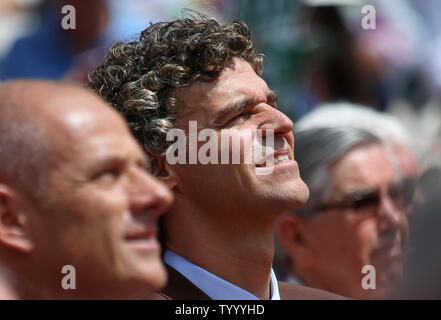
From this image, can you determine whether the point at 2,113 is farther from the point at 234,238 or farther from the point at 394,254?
the point at 394,254

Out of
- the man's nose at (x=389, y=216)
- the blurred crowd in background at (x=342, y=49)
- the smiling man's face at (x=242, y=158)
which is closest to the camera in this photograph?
the smiling man's face at (x=242, y=158)

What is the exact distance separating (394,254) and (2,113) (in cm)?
221

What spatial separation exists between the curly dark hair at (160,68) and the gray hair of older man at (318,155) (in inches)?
39.5

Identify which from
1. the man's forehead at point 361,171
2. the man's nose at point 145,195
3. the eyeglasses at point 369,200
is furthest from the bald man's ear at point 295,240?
the man's nose at point 145,195

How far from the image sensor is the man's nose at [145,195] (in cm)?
206

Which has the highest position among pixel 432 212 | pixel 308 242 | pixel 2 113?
pixel 2 113

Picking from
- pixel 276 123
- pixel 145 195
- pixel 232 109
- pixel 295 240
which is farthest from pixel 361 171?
pixel 145 195

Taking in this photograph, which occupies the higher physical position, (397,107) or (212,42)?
(212,42)

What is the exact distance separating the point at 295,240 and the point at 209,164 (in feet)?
4.41

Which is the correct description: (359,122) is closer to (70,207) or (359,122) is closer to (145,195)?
(145,195)

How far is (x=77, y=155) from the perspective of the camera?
2.03 m

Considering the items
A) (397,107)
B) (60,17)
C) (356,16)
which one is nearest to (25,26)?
(60,17)

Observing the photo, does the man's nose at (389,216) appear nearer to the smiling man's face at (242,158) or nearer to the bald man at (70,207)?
the smiling man's face at (242,158)

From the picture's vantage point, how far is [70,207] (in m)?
2.00
